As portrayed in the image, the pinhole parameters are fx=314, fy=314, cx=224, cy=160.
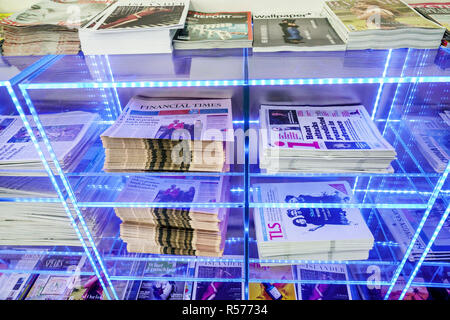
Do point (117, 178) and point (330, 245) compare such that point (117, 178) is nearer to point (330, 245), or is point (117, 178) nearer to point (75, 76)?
point (75, 76)

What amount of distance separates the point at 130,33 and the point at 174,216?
665mm

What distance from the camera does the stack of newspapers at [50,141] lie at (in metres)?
1.04

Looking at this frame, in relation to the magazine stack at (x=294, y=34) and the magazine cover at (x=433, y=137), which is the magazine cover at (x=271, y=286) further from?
the magazine stack at (x=294, y=34)

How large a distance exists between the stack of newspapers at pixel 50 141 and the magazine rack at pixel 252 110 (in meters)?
0.03

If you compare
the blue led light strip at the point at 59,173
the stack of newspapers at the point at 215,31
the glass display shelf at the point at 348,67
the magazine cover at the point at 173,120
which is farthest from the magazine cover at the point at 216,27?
the blue led light strip at the point at 59,173

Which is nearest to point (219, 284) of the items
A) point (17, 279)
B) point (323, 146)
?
point (323, 146)

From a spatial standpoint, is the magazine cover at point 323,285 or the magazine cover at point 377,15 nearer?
the magazine cover at point 377,15

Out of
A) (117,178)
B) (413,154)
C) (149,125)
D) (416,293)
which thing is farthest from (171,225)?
(416,293)

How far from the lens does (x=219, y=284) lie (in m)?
1.51

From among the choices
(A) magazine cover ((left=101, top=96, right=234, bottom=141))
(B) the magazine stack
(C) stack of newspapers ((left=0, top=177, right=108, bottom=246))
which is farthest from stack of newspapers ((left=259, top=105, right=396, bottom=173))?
(C) stack of newspapers ((left=0, top=177, right=108, bottom=246))

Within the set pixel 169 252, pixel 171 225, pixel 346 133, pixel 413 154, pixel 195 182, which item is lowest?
pixel 169 252

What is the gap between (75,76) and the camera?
919mm

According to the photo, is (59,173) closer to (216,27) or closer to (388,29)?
(216,27)

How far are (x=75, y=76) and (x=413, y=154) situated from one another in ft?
3.79
